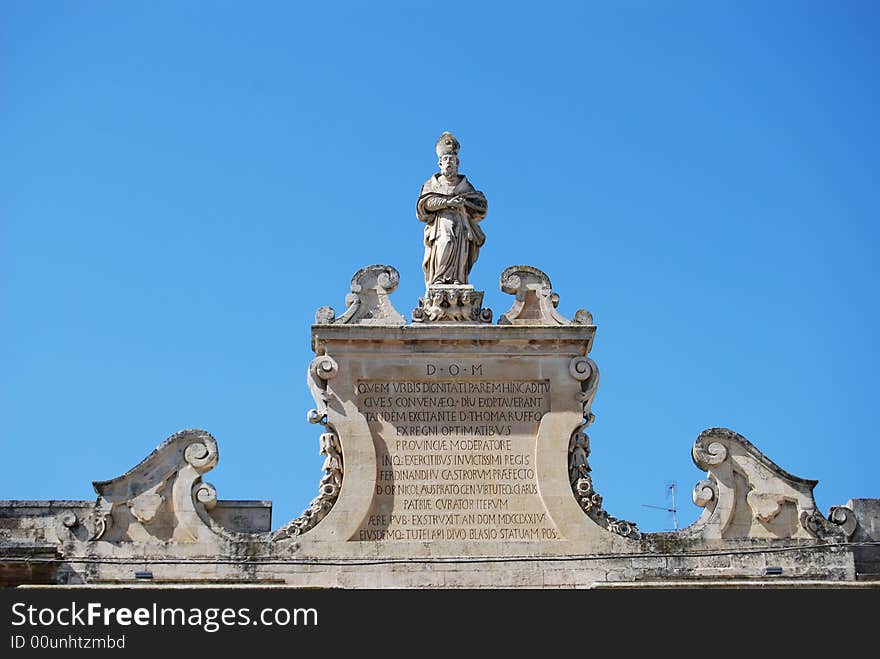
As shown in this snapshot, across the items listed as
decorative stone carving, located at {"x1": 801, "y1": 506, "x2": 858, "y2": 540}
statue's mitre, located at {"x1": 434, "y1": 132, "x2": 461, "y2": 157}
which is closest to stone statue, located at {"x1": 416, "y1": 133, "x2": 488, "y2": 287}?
statue's mitre, located at {"x1": 434, "y1": 132, "x2": 461, "y2": 157}

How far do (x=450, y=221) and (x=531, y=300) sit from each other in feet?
4.79

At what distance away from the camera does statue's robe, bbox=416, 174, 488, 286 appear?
1005 inches

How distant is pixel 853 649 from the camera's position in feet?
72.4

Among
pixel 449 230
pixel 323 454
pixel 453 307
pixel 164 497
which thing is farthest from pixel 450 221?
pixel 164 497

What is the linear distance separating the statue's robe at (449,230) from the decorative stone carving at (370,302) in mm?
608

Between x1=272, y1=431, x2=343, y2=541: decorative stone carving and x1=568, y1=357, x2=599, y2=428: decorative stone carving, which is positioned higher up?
x1=568, y1=357, x2=599, y2=428: decorative stone carving

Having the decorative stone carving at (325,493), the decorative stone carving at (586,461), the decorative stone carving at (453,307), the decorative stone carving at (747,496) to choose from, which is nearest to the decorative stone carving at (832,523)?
the decorative stone carving at (747,496)

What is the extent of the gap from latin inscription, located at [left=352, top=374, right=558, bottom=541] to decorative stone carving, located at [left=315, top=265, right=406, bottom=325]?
78 cm

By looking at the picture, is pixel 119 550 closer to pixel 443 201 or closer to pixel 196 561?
pixel 196 561

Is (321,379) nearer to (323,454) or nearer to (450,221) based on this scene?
(323,454)

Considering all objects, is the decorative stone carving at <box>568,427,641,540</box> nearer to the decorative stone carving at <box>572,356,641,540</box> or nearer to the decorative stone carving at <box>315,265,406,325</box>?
the decorative stone carving at <box>572,356,641,540</box>

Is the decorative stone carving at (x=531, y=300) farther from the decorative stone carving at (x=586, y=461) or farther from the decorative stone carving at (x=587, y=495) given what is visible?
the decorative stone carving at (x=587, y=495)

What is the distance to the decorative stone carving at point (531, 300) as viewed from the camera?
25.3 m

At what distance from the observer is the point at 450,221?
25703 millimetres
